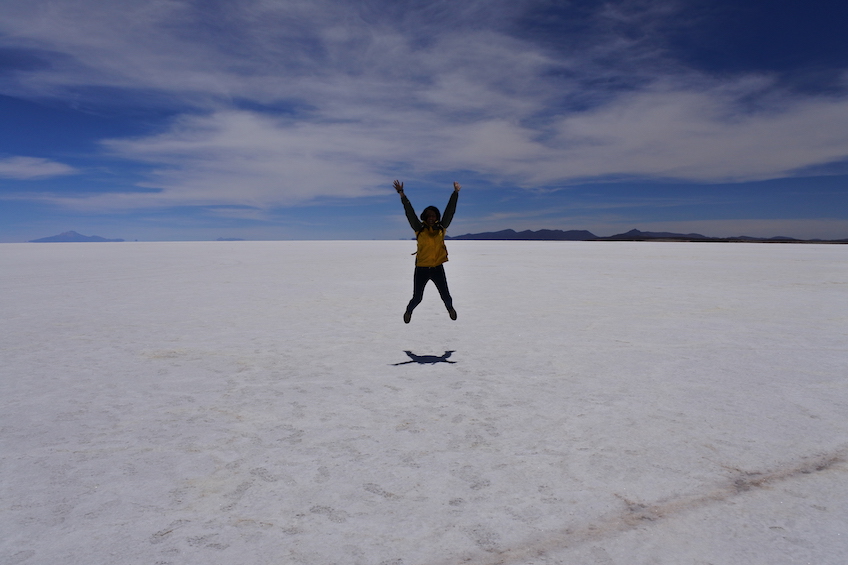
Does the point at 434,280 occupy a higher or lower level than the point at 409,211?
lower

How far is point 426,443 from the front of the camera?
3.05m

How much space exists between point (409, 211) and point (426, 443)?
3024mm

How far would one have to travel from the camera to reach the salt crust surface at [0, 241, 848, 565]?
2.09m

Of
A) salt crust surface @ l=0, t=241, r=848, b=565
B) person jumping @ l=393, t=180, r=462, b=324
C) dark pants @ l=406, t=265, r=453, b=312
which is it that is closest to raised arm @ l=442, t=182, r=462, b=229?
person jumping @ l=393, t=180, r=462, b=324

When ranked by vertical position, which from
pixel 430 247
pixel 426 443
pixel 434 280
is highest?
pixel 430 247

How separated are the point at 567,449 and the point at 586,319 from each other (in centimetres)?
455

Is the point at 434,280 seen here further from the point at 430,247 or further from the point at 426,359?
the point at 426,359

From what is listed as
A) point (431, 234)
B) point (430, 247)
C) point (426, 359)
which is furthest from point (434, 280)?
point (426, 359)

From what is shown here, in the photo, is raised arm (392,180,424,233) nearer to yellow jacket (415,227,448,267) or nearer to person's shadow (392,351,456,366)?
yellow jacket (415,227,448,267)

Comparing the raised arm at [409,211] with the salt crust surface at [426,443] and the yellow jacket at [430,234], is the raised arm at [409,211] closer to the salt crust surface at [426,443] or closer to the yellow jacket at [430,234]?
the yellow jacket at [430,234]

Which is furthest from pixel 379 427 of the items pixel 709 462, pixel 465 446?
pixel 709 462

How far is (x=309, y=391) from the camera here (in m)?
4.11

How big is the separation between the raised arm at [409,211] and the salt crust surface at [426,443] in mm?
1411

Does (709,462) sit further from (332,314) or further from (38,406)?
(332,314)
